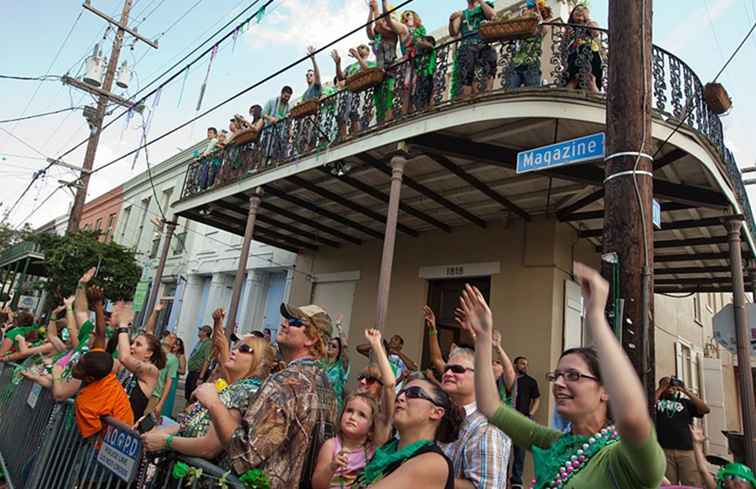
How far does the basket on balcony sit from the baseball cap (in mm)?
5904

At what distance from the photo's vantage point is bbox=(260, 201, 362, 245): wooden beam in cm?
1012

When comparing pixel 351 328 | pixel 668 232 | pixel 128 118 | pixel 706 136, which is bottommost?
pixel 351 328

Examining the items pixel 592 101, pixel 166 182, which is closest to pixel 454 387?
pixel 592 101

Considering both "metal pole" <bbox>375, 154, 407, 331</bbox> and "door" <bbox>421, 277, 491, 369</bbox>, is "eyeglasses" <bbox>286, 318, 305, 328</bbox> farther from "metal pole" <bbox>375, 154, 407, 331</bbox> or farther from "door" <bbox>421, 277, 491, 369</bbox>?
Answer: "door" <bbox>421, 277, 491, 369</bbox>

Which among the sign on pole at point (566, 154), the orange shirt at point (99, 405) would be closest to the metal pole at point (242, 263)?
the orange shirt at point (99, 405)

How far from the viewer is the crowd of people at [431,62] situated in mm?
5656

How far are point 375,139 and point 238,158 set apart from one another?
4177 millimetres

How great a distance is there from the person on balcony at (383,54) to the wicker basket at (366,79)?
140 mm

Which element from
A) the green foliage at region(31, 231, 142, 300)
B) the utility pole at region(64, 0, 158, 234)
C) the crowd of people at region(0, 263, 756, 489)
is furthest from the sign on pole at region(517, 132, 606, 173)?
the utility pole at region(64, 0, 158, 234)

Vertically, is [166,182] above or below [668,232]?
above

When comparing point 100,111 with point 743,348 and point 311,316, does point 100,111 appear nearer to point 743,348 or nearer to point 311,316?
point 311,316

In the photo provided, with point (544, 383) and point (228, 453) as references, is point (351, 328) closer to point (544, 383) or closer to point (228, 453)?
point (544, 383)

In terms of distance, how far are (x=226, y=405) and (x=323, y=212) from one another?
7751mm

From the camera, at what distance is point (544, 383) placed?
313 inches
